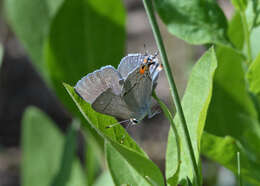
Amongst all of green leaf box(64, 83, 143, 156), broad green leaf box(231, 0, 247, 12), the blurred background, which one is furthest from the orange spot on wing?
the blurred background

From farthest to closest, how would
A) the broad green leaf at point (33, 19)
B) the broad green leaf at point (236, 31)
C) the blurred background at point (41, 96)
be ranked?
the blurred background at point (41, 96)
the broad green leaf at point (33, 19)
the broad green leaf at point (236, 31)

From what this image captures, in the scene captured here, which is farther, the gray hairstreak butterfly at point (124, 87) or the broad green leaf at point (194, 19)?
the broad green leaf at point (194, 19)

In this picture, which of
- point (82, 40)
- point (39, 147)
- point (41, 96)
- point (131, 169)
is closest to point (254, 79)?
point (131, 169)

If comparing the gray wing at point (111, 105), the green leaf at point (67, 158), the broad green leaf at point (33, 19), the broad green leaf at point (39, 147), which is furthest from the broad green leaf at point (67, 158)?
the gray wing at point (111, 105)

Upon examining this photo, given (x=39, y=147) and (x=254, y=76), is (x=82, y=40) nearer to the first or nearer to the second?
(x=39, y=147)

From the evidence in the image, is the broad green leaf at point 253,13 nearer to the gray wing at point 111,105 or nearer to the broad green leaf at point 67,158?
the gray wing at point 111,105

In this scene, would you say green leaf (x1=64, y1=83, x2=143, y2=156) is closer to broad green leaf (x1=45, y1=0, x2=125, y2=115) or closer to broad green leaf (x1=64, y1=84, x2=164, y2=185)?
broad green leaf (x1=64, y1=84, x2=164, y2=185)

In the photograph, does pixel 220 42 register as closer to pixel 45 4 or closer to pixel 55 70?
pixel 55 70
